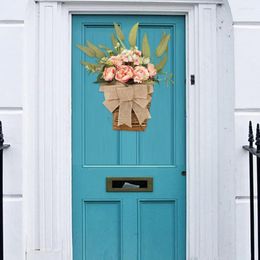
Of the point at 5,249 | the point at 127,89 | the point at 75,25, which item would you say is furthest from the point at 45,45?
the point at 5,249

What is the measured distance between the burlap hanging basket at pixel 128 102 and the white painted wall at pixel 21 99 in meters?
0.93

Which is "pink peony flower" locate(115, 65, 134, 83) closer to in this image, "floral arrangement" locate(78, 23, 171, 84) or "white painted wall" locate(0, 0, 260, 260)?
"floral arrangement" locate(78, 23, 171, 84)

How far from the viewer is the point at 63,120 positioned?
12.6 feet

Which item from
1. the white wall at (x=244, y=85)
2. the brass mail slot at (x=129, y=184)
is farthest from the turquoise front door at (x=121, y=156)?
the white wall at (x=244, y=85)

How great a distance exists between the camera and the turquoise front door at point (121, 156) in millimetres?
3910

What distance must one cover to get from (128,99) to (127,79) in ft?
0.35

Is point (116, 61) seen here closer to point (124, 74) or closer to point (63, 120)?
point (124, 74)

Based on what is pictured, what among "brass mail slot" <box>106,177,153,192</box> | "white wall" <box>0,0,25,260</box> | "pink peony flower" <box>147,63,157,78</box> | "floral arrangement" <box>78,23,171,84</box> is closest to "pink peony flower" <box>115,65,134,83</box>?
"floral arrangement" <box>78,23,171,84</box>

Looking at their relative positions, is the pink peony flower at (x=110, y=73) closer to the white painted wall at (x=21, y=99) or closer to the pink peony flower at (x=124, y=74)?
the pink peony flower at (x=124, y=74)

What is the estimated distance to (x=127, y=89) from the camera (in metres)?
2.90

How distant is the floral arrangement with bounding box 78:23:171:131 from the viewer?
289 centimetres

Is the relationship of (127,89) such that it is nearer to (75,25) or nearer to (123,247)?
(75,25)

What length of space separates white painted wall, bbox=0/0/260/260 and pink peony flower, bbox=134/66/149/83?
100 centimetres

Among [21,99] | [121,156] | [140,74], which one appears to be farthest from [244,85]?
[21,99]
